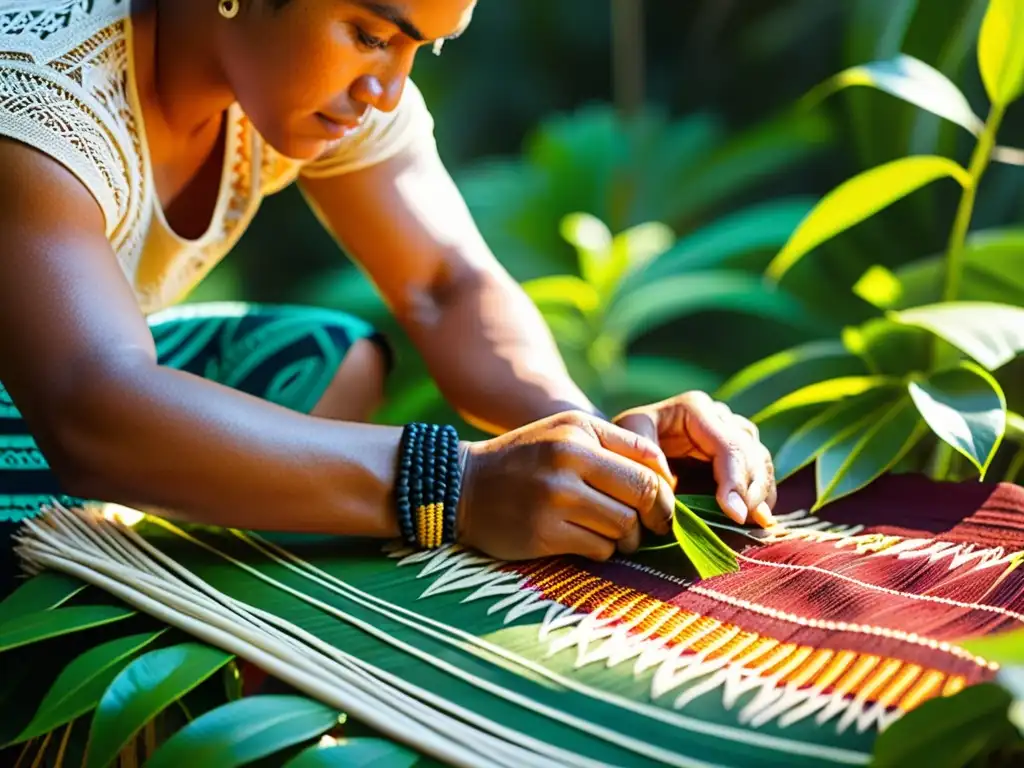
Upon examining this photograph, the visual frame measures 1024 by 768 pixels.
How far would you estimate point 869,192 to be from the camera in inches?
44.8

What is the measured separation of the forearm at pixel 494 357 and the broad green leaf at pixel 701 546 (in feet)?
0.61

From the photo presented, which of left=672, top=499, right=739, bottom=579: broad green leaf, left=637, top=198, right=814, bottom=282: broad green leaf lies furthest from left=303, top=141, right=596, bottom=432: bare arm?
left=637, top=198, right=814, bottom=282: broad green leaf

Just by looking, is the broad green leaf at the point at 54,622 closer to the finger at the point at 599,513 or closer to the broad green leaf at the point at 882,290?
the finger at the point at 599,513

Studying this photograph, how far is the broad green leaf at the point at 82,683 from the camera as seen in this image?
2.32 feet

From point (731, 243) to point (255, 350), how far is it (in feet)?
2.78

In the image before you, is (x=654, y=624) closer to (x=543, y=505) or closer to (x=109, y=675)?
(x=543, y=505)

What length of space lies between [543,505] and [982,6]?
97cm

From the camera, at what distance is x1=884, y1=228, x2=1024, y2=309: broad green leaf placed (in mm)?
1210

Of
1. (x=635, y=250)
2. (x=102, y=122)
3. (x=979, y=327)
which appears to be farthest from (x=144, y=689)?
(x=635, y=250)

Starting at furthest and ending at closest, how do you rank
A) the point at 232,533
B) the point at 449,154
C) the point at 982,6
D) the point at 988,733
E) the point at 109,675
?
the point at 449,154, the point at 982,6, the point at 232,533, the point at 109,675, the point at 988,733

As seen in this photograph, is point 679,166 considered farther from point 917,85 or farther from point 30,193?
point 30,193

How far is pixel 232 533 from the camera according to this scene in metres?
0.89

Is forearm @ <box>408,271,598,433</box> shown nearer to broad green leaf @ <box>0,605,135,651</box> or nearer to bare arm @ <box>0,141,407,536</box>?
bare arm @ <box>0,141,407,536</box>

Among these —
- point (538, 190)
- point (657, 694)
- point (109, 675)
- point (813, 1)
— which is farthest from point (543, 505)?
point (813, 1)
